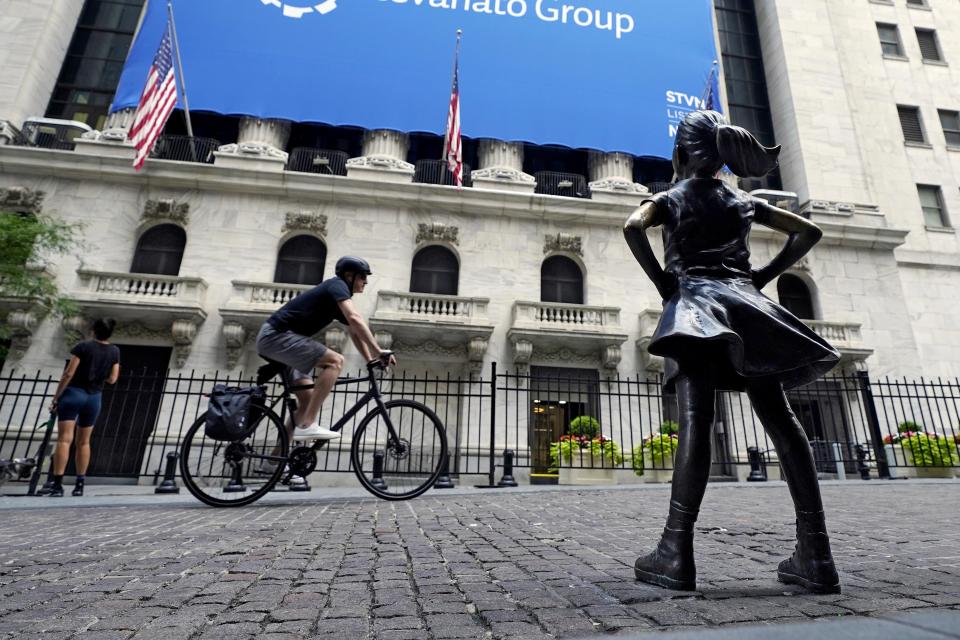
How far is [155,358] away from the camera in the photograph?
15180 millimetres

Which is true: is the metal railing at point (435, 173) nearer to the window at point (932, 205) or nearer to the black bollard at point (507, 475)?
the black bollard at point (507, 475)

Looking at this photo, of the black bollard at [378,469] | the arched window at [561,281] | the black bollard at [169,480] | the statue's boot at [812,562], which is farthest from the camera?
the arched window at [561,281]

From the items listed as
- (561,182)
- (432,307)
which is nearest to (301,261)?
(432,307)

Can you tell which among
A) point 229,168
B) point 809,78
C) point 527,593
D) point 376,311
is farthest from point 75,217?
point 809,78

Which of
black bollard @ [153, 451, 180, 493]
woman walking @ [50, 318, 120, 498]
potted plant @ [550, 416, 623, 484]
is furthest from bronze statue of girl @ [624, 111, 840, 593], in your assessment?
potted plant @ [550, 416, 623, 484]

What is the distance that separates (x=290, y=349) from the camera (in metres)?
4.64

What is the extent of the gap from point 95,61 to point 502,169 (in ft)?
54.0

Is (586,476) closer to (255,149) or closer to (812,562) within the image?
(812,562)

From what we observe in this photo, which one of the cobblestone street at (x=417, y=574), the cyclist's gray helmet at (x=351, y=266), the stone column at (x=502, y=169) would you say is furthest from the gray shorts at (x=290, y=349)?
the stone column at (x=502, y=169)

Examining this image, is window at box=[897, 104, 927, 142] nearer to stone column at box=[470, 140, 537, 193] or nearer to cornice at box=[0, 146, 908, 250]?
cornice at box=[0, 146, 908, 250]

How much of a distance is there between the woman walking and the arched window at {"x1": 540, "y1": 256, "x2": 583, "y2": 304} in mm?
12969

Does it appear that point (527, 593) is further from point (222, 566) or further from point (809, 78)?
point (809, 78)

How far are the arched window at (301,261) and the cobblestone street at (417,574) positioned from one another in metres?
12.9

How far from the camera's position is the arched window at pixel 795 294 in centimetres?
1872
